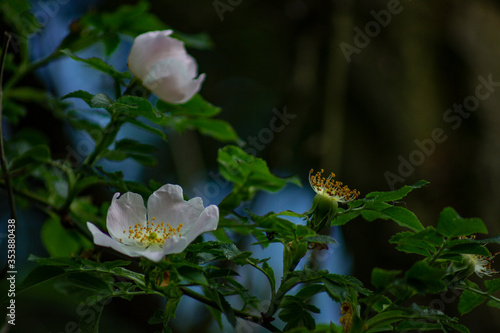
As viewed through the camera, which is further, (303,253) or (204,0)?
(204,0)

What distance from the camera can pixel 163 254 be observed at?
52cm

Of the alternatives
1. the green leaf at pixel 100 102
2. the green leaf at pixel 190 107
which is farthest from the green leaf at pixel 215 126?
the green leaf at pixel 100 102

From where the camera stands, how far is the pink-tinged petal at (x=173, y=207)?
2.10 ft

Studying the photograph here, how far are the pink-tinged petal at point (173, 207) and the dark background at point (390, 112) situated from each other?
90 cm

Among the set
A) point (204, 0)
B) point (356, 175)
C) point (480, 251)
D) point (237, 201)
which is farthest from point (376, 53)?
point (480, 251)

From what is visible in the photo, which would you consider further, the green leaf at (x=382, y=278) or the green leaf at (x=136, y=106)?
the green leaf at (x=136, y=106)

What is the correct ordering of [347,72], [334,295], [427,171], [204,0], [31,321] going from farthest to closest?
[204,0] < [347,72] < [427,171] < [31,321] < [334,295]

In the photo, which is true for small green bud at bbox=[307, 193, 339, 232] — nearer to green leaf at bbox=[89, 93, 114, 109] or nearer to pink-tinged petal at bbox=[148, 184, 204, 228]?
pink-tinged petal at bbox=[148, 184, 204, 228]

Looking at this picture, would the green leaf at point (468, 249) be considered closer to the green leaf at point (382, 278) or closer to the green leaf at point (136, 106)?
the green leaf at point (382, 278)

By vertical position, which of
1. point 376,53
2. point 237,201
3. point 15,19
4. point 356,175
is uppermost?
point 15,19

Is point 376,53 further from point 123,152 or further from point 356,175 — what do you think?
point 123,152

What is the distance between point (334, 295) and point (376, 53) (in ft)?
5.00

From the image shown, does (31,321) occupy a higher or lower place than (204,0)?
lower

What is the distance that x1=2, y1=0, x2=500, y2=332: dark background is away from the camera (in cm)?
A: 156
